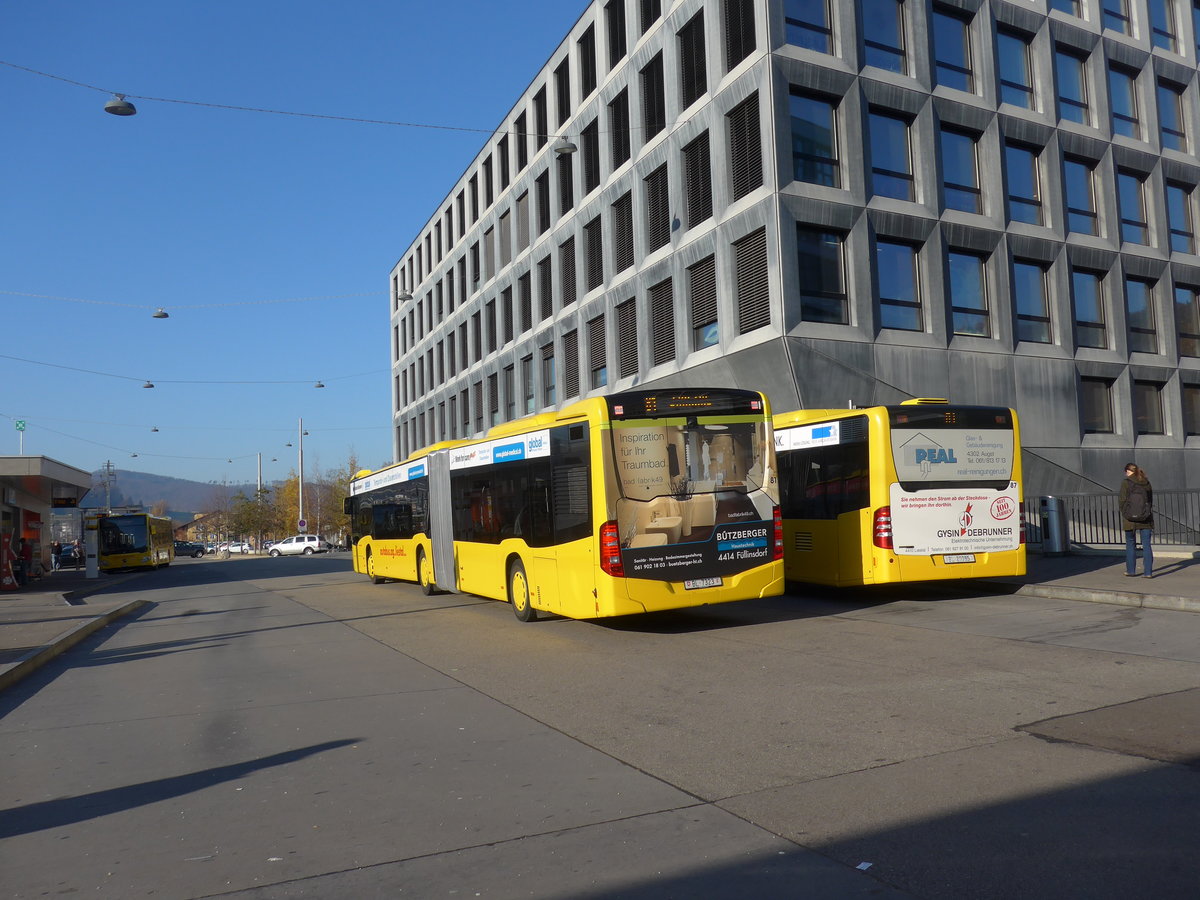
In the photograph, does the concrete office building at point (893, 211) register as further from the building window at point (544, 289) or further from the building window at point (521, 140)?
the building window at point (521, 140)

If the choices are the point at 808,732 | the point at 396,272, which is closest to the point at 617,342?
the point at 808,732

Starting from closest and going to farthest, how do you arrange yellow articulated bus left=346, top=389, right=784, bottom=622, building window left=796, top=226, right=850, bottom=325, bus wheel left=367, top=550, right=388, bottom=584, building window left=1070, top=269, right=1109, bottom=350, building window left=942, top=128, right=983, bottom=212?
yellow articulated bus left=346, top=389, right=784, bottom=622
building window left=796, top=226, right=850, bottom=325
bus wheel left=367, top=550, right=388, bottom=584
building window left=942, top=128, right=983, bottom=212
building window left=1070, top=269, right=1109, bottom=350

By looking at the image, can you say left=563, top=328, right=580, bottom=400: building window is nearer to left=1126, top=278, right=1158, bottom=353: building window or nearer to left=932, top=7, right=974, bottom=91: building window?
left=932, top=7, right=974, bottom=91: building window

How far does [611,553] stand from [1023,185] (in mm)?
21531

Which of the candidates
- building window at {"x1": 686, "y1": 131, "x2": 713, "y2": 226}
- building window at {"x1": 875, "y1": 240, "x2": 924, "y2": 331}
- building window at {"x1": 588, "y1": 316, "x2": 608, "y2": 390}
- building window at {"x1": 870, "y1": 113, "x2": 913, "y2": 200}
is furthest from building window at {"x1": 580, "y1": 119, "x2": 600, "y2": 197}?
building window at {"x1": 875, "y1": 240, "x2": 924, "y2": 331}

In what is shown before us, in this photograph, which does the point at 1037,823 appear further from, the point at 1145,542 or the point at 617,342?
the point at 617,342

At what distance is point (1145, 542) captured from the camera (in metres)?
14.5

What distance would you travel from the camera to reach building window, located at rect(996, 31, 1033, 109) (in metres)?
27.1

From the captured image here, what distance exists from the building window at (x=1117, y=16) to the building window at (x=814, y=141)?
12.7 metres

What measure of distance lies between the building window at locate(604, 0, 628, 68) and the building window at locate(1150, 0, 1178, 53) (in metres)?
17.0

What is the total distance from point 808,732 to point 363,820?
10.0 ft

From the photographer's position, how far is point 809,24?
23.2 meters

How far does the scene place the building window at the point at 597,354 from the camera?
103ft

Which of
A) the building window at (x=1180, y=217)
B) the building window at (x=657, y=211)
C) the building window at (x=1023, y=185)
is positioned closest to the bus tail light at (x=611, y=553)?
the building window at (x=657, y=211)
